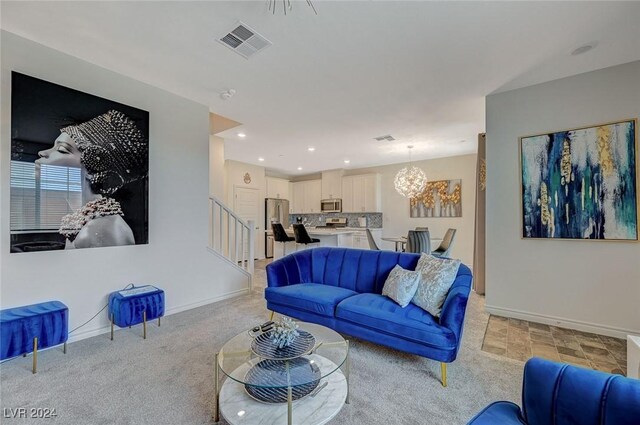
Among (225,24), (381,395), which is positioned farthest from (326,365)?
(225,24)

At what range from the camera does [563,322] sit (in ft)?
10.0

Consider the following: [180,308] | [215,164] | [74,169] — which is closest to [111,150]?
[74,169]

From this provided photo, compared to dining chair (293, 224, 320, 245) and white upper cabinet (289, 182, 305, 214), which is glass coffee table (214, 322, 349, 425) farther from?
white upper cabinet (289, 182, 305, 214)

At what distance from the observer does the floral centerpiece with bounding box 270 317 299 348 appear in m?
1.72

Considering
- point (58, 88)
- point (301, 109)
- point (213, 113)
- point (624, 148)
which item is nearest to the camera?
point (58, 88)

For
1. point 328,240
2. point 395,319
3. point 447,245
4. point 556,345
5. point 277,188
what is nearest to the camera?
point 395,319

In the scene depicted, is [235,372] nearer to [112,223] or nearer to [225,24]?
[112,223]

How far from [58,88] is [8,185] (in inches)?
39.5

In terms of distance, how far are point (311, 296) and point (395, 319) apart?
87 cm

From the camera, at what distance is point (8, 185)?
7.66ft

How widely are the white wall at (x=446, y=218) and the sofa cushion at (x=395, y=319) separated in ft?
15.9

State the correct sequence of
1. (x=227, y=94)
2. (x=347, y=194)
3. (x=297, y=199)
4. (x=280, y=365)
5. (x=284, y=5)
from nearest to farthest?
(x=280, y=365) → (x=284, y=5) → (x=227, y=94) → (x=347, y=194) → (x=297, y=199)

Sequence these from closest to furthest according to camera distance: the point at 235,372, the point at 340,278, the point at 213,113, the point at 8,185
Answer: the point at 235,372, the point at 8,185, the point at 340,278, the point at 213,113

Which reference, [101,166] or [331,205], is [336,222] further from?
[101,166]
